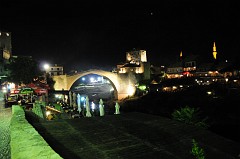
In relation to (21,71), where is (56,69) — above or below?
above

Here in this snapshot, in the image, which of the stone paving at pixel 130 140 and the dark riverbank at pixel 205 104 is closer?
the stone paving at pixel 130 140

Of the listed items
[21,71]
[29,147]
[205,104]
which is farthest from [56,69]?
[29,147]

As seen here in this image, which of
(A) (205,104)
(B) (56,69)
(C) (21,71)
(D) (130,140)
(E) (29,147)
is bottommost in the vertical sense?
(A) (205,104)

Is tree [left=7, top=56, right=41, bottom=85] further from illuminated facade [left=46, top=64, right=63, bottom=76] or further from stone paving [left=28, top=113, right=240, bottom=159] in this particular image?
illuminated facade [left=46, top=64, right=63, bottom=76]

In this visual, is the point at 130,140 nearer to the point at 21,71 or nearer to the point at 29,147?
the point at 29,147

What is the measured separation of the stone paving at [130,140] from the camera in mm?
6031

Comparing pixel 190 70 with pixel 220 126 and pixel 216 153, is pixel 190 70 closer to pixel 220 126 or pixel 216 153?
pixel 220 126

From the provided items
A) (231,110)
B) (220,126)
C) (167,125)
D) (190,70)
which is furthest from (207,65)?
(167,125)

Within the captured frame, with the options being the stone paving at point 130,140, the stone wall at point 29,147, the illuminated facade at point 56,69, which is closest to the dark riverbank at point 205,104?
the stone paving at point 130,140

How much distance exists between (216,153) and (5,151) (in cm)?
558

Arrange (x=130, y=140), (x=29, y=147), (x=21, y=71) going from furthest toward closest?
1. (x=21, y=71)
2. (x=130, y=140)
3. (x=29, y=147)

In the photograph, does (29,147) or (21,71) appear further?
(21,71)

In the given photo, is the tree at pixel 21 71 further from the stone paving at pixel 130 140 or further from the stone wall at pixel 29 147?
the stone wall at pixel 29 147

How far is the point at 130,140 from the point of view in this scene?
705 centimetres
